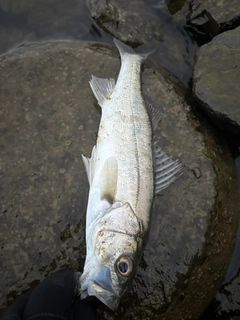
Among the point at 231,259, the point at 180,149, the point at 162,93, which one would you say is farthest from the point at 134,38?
the point at 231,259

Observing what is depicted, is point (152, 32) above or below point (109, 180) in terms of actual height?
above

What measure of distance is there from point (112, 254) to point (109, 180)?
79cm

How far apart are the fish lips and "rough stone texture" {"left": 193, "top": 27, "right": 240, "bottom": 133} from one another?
2.35 meters

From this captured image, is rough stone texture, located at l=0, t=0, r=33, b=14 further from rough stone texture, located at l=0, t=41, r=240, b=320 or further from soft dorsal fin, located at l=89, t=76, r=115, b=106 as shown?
soft dorsal fin, located at l=89, t=76, r=115, b=106

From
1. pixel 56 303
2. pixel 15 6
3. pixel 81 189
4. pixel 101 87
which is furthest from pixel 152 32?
pixel 56 303

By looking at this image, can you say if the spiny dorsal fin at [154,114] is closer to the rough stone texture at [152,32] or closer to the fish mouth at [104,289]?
the rough stone texture at [152,32]

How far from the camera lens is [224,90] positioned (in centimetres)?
421

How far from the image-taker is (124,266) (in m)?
2.94

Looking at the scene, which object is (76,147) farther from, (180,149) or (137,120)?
(180,149)

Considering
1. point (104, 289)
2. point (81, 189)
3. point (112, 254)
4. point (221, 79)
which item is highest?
point (221, 79)

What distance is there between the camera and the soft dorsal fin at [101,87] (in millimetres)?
4129

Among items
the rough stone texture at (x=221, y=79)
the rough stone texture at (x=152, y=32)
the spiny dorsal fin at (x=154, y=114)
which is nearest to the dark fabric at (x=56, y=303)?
the spiny dorsal fin at (x=154, y=114)

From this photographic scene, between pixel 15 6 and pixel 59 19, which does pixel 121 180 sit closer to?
pixel 59 19

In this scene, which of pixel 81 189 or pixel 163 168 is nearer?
pixel 163 168
